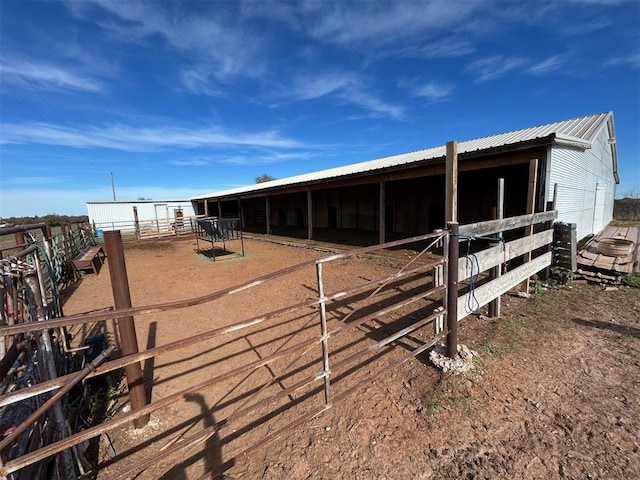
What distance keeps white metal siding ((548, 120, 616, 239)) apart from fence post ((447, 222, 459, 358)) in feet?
17.4

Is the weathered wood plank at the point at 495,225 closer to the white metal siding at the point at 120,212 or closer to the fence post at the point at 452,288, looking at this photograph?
the fence post at the point at 452,288

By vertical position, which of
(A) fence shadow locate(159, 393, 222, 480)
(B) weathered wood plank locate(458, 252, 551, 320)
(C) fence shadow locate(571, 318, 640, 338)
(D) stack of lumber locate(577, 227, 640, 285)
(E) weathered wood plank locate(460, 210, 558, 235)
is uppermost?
(E) weathered wood plank locate(460, 210, 558, 235)

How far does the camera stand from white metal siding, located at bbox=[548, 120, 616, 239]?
22.8 feet

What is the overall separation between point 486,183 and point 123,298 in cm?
1144

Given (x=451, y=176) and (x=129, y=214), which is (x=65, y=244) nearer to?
(x=451, y=176)

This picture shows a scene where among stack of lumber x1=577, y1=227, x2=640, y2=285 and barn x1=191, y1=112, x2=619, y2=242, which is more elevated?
barn x1=191, y1=112, x2=619, y2=242

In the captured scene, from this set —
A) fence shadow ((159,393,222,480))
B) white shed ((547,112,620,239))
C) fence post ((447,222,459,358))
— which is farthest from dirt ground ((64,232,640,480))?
white shed ((547,112,620,239))

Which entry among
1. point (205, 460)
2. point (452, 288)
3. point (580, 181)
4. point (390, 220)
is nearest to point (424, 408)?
point (452, 288)

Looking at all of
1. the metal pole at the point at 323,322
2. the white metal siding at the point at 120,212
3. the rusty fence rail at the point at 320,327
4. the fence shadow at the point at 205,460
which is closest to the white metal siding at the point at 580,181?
the rusty fence rail at the point at 320,327

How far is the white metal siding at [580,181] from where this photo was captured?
273 inches

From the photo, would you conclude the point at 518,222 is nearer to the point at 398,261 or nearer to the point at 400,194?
the point at 398,261

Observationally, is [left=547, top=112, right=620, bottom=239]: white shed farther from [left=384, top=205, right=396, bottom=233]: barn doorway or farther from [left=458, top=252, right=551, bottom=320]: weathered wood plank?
[left=384, top=205, right=396, bottom=233]: barn doorway

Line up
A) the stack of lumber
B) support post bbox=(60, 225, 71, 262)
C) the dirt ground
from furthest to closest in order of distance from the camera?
support post bbox=(60, 225, 71, 262)
the stack of lumber
the dirt ground

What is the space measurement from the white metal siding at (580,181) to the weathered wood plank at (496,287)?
8.48 ft
